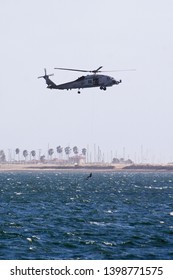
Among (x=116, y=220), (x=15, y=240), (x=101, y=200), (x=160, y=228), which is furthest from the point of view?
(x=101, y=200)

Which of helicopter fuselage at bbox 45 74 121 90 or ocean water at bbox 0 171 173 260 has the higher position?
helicopter fuselage at bbox 45 74 121 90

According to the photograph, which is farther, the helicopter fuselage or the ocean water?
the helicopter fuselage

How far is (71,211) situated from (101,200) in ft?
75.7

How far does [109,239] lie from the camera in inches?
2454

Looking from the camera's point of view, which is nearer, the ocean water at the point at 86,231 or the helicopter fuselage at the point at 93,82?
the ocean water at the point at 86,231

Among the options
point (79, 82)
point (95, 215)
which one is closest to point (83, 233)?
point (95, 215)

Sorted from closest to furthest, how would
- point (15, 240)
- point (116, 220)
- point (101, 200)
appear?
point (15, 240) < point (116, 220) < point (101, 200)

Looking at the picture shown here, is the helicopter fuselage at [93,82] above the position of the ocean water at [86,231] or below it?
above

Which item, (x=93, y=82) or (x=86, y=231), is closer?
(x=86, y=231)

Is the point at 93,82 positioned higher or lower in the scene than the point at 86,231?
higher

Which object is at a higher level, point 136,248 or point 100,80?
point 100,80
